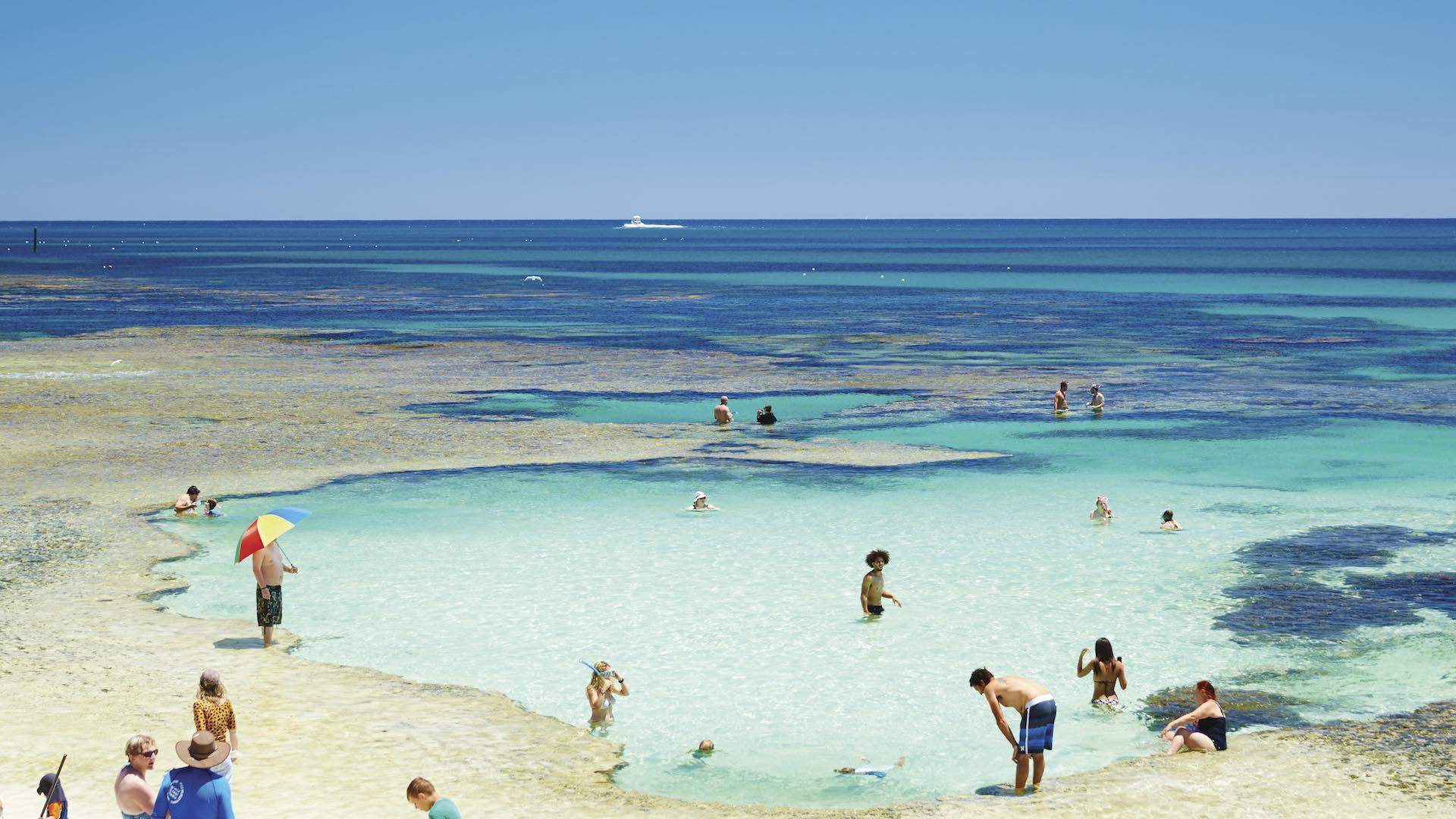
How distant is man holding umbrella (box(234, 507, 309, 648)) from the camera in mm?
19938

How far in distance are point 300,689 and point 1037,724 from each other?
9.77m

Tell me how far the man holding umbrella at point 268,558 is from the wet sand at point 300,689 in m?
0.56

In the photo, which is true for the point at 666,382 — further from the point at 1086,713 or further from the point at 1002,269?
the point at 1002,269

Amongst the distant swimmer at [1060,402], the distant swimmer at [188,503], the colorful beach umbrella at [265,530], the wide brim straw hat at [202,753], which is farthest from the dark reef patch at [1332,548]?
the distant swimmer at [188,503]

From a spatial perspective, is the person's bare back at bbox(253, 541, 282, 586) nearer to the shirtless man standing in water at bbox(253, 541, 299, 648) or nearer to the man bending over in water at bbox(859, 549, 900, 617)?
the shirtless man standing in water at bbox(253, 541, 299, 648)

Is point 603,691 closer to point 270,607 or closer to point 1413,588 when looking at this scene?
point 270,607

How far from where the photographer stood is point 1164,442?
3919cm

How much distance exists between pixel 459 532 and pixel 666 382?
24.7m

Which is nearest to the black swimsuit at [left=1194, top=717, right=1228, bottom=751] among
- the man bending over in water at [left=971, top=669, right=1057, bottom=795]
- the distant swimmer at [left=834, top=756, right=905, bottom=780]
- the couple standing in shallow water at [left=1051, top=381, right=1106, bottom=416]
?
the man bending over in water at [left=971, top=669, right=1057, bottom=795]

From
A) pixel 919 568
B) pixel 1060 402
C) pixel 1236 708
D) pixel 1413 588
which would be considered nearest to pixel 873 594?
pixel 919 568

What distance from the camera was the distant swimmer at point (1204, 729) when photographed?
16.3 m

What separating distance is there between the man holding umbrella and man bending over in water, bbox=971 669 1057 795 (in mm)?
10008

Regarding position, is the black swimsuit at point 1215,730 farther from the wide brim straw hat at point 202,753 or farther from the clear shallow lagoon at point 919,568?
the wide brim straw hat at point 202,753

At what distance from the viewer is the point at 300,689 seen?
18.7 meters
